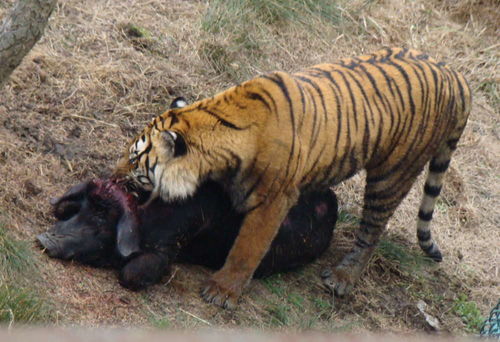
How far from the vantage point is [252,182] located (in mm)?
4047

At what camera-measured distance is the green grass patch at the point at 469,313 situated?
5250 mm

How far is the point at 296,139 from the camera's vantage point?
4070mm

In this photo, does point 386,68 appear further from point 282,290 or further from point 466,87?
point 282,290

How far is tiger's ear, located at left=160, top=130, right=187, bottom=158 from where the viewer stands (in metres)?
3.88

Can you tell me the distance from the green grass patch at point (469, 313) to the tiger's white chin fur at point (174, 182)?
8.28ft

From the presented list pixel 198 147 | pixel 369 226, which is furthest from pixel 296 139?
pixel 369 226

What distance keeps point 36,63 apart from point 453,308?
3.75m

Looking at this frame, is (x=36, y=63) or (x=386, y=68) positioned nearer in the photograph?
(x=386, y=68)

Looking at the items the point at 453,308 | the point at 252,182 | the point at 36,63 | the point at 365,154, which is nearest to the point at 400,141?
the point at 365,154

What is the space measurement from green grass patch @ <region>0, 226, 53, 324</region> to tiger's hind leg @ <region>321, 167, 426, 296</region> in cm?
217

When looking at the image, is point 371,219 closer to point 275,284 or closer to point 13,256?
point 275,284

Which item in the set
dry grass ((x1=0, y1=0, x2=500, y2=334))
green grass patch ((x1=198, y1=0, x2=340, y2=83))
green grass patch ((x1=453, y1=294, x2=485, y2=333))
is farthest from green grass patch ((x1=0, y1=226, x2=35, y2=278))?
green grass patch ((x1=198, y1=0, x2=340, y2=83))

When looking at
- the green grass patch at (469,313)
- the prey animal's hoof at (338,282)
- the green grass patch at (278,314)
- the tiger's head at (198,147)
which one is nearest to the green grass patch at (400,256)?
the green grass patch at (469,313)

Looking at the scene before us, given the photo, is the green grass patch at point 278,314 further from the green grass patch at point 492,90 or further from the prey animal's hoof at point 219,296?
the green grass patch at point 492,90
